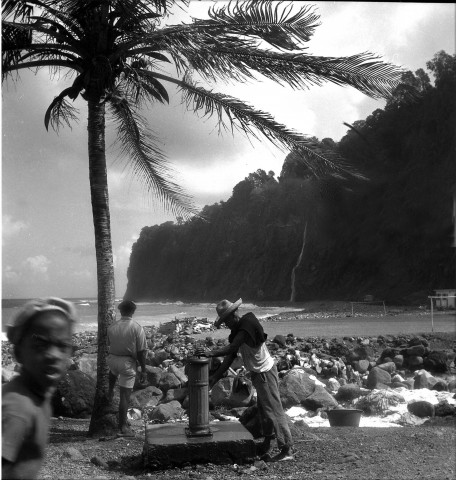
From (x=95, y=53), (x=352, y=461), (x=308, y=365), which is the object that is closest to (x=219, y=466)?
(x=352, y=461)

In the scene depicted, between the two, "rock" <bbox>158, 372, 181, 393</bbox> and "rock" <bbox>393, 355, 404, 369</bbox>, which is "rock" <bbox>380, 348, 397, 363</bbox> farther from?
"rock" <bbox>158, 372, 181, 393</bbox>

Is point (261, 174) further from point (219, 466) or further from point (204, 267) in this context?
point (219, 466)

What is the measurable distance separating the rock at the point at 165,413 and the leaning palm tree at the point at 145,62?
951mm

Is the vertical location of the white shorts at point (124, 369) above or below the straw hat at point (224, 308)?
below

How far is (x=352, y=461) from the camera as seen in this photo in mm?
5809

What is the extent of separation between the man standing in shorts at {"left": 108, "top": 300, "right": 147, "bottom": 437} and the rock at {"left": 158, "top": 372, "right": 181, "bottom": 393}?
2.42 m

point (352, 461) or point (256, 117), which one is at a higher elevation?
point (256, 117)

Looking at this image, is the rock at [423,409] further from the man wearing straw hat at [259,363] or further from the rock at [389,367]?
the rock at [389,367]

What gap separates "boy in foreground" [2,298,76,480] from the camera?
1.89m

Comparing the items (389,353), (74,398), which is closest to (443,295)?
(389,353)

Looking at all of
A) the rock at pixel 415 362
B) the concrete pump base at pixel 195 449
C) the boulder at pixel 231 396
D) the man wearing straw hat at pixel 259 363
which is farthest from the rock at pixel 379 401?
the rock at pixel 415 362

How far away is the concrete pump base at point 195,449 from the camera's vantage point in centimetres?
553

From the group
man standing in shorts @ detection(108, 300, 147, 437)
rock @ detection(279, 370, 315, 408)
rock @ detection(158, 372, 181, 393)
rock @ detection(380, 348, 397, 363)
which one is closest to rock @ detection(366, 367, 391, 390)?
rock @ detection(279, 370, 315, 408)

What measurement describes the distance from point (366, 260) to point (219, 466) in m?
3.15
